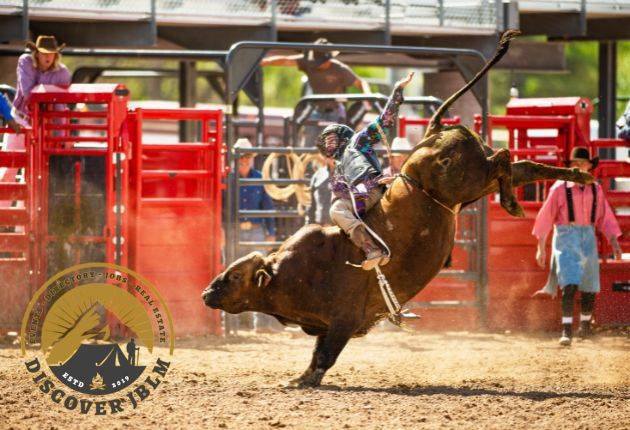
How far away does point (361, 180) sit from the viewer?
27.2ft

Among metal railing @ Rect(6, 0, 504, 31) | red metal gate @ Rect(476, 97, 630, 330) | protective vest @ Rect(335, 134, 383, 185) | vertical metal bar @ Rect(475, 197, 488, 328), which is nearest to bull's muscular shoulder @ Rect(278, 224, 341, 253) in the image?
protective vest @ Rect(335, 134, 383, 185)

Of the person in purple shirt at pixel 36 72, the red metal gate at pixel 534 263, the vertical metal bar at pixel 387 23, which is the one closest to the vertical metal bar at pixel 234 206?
the person in purple shirt at pixel 36 72

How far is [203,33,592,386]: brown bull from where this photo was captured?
27.1 feet

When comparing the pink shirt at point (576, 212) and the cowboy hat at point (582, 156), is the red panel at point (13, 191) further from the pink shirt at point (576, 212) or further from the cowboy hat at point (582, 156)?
the cowboy hat at point (582, 156)

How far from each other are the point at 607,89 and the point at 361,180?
12536 millimetres

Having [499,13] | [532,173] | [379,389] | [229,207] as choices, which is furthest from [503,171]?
[499,13]

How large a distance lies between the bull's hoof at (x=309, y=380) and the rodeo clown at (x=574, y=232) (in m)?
3.72

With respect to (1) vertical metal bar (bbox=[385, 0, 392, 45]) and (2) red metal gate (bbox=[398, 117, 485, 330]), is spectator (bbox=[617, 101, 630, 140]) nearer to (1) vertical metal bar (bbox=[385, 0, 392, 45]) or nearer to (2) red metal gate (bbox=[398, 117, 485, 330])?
(2) red metal gate (bbox=[398, 117, 485, 330])

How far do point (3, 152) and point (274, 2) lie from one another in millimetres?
5155

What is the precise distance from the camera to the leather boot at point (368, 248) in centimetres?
809

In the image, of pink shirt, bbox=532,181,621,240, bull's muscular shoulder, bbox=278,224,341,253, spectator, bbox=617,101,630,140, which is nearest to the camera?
bull's muscular shoulder, bbox=278,224,341,253

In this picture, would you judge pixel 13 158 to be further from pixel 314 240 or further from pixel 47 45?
pixel 314 240

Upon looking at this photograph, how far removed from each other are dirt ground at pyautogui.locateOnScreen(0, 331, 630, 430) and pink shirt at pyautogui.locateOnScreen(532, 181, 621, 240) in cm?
105

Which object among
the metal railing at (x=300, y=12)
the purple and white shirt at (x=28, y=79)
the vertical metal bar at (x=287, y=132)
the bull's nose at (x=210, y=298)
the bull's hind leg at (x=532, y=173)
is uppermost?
the metal railing at (x=300, y=12)
